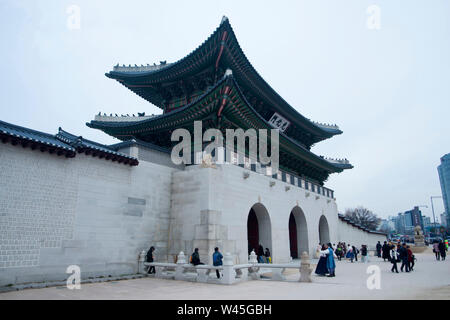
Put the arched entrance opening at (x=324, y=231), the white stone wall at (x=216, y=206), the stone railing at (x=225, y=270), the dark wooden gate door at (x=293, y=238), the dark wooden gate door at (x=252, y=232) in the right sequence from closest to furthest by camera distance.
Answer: the stone railing at (x=225, y=270) < the white stone wall at (x=216, y=206) < the dark wooden gate door at (x=252, y=232) < the dark wooden gate door at (x=293, y=238) < the arched entrance opening at (x=324, y=231)

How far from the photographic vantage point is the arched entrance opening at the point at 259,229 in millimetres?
18875

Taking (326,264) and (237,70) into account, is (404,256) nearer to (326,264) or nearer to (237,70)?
(326,264)

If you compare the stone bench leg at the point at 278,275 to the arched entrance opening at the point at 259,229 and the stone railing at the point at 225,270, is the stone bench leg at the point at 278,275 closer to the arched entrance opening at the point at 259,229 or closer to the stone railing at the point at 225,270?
the stone railing at the point at 225,270

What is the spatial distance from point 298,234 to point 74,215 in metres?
17.5

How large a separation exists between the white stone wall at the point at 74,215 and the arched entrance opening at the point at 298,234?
493 inches

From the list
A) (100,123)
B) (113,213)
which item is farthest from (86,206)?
(100,123)

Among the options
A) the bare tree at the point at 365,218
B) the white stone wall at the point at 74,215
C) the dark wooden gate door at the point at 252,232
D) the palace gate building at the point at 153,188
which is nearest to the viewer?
the white stone wall at the point at 74,215

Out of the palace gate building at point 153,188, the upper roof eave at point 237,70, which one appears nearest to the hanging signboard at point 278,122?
the upper roof eave at point 237,70

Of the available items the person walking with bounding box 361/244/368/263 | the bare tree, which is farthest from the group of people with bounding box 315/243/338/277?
the bare tree

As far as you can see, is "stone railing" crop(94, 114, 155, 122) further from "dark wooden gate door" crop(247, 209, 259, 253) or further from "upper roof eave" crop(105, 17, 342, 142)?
"dark wooden gate door" crop(247, 209, 259, 253)

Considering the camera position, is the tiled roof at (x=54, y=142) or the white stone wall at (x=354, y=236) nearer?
the tiled roof at (x=54, y=142)

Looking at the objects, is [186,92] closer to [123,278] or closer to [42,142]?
[42,142]
